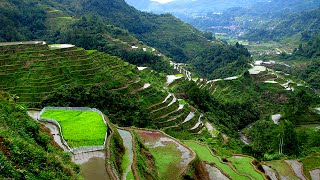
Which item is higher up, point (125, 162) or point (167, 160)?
point (125, 162)

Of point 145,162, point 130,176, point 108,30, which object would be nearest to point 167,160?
point 145,162

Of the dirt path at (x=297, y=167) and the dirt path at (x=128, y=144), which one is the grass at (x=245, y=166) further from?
the dirt path at (x=128, y=144)

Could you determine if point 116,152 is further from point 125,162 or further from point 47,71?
point 47,71

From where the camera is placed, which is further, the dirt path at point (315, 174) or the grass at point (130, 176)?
the dirt path at point (315, 174)

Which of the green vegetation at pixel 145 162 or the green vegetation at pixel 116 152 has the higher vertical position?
the green vegetation at pixel 116 152

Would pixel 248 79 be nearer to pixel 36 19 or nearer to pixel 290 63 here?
pixel 290 63

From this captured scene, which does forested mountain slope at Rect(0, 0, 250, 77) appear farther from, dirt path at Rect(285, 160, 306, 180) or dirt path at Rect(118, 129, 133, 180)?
dirt path at Rect(118, 129, 133, 180)

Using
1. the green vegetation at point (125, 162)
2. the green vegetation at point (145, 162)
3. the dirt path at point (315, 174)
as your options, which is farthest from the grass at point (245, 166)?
the green vegetation at point (125, 162)
